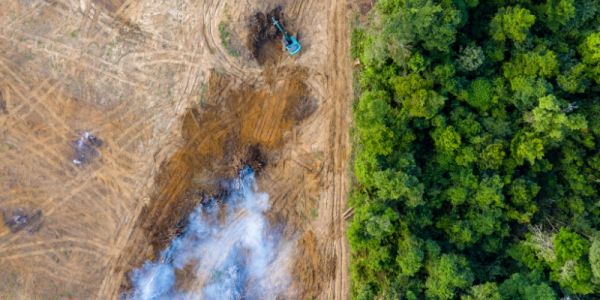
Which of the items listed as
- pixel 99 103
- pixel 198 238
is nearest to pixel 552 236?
pixel 198 238

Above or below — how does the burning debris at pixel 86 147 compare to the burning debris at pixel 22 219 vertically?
above

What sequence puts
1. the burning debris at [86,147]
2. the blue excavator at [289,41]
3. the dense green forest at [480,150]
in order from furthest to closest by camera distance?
the blue excavator at [289,41]
the burning debris at [86,147]
the dense green forest at [480,150]

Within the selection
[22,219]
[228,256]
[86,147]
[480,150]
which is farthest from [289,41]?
[22,219]

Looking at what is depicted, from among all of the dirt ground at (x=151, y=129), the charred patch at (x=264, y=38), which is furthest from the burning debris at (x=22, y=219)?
the charred patch at (x=264, y=38)

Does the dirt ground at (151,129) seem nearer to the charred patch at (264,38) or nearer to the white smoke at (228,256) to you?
the charred patch at (264,38)

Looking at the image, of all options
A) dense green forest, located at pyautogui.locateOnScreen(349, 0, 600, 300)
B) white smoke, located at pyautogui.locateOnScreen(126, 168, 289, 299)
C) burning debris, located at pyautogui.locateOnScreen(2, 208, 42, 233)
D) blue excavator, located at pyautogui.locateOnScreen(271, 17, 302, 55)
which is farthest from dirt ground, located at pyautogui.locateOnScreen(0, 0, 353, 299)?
dense green forest, located at pyautogui.locateOnScreen(349, 0, 600, 300)

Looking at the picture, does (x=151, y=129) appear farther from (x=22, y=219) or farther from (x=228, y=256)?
(x=22, y=219)

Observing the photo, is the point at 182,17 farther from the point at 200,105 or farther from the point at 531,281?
the point at 531,281
